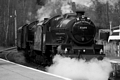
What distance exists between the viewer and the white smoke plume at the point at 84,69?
11.8 m

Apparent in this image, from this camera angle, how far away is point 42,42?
15688mm

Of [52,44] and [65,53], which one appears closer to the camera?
[65,53]

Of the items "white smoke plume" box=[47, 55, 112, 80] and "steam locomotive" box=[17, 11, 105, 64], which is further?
"steam locomotive" box=[17, 11, 105, 64]

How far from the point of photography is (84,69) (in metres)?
12.0

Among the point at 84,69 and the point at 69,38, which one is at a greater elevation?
the point at 69,38

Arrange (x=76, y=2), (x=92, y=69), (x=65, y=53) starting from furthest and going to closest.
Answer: (x=76, y=2) < (x=65, y=53) < (x=92, y=69)

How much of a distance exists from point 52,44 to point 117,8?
33.4 meters

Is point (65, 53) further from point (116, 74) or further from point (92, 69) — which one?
point (116, 74)

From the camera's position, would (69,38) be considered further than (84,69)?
Yes

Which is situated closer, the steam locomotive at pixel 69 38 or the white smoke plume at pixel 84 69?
the white smoke plume at pixel 84 69

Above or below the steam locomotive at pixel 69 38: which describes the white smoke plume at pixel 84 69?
below

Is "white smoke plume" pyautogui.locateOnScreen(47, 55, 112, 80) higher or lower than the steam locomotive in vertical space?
lower

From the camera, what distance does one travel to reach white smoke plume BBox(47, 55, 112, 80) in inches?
465

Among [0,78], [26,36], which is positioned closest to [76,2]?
[26,36]
